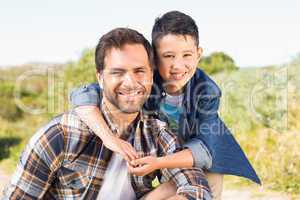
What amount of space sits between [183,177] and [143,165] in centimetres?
26

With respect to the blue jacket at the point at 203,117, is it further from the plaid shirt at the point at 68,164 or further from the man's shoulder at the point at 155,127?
the plaid shirt at the point at 68,164

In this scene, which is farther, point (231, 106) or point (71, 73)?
point (71, 73)

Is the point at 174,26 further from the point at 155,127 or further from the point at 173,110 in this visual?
the point at 155,127

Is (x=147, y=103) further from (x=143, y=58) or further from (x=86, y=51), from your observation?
(x=86, y=51)

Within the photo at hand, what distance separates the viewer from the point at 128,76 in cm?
264

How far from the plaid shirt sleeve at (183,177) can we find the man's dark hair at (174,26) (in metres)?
0.60

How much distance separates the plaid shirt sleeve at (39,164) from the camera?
258cm

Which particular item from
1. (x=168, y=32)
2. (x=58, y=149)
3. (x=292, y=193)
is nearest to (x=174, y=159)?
(x=58, y=149)

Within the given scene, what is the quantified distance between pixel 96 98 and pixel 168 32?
564 millimetres

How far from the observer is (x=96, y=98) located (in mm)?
2887

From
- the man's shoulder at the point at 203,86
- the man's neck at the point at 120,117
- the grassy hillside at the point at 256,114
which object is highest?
the man's shoulder at the point at 203,86

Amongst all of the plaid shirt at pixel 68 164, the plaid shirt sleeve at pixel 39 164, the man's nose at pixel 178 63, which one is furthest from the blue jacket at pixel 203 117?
the plaid shirt sleeve at pixel 39 164

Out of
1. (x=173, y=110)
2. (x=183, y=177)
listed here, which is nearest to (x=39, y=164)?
(x=183, y=177)

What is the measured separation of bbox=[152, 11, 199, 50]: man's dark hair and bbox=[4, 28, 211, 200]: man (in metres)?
0.39
